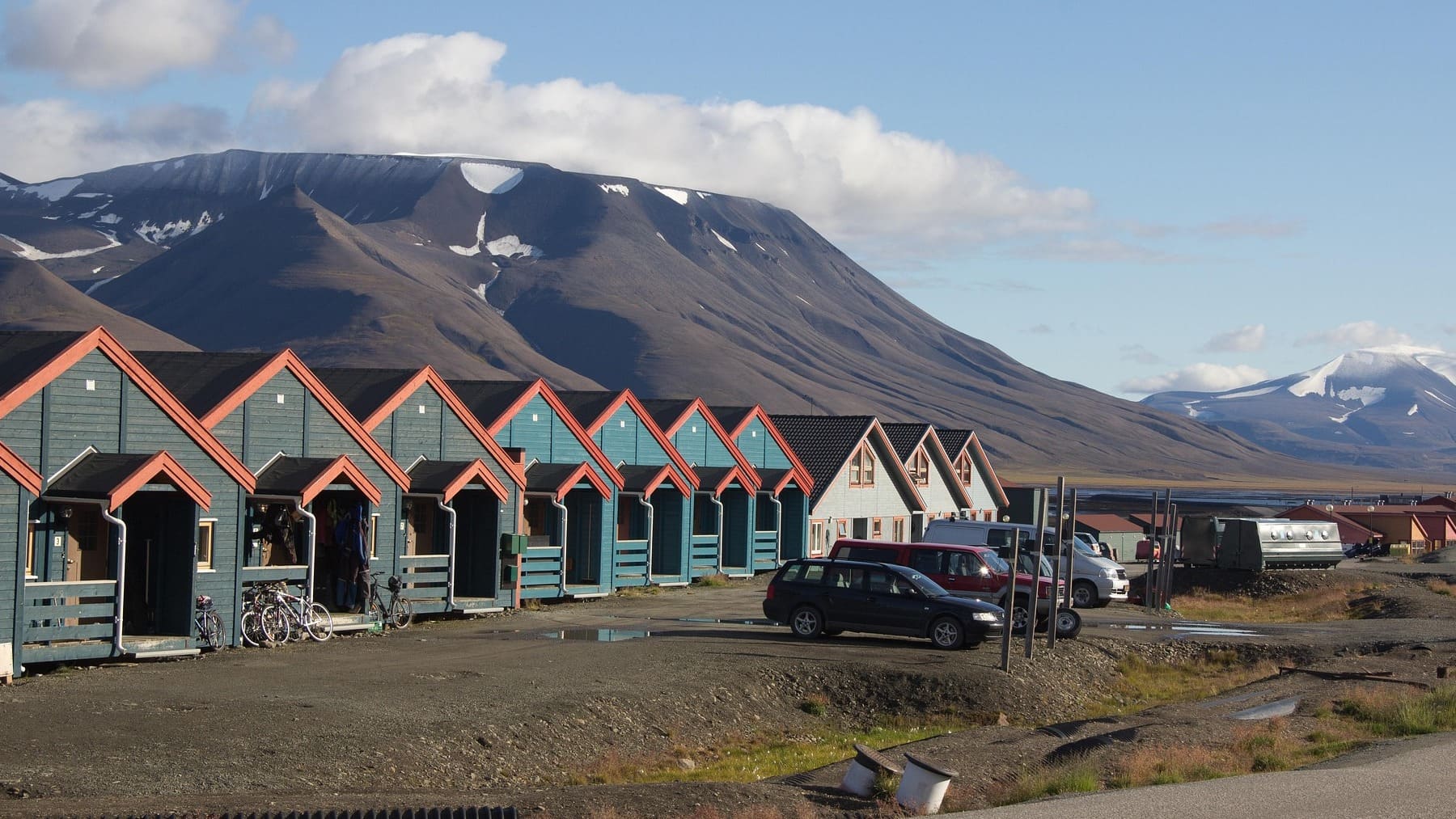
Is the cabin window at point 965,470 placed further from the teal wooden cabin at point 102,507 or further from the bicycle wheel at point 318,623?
the teal wooden cabin at point 102,507

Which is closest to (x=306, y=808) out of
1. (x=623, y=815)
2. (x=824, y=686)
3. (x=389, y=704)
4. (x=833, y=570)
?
(x=623, y=815)

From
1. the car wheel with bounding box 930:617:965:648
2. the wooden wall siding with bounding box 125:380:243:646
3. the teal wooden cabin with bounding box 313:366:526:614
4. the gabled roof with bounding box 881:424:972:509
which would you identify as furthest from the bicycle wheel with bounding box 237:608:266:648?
the gabled roof with bounding box 881:424:972:509

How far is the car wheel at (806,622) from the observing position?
108 feet

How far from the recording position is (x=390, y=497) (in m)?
33.9

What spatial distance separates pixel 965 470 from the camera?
77.8m

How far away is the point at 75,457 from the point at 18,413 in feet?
4.22

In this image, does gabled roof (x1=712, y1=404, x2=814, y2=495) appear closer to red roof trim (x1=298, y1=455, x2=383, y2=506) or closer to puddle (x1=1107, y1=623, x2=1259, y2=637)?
puddle (x1=1107, y1=623, x2=1259, y2=637)

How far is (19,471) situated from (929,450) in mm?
52059

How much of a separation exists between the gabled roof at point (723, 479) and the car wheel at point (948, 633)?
18.9 metres

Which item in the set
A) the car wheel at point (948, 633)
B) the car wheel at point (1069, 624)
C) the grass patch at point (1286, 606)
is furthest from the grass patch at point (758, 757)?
the grass patch at point (1286, 606)

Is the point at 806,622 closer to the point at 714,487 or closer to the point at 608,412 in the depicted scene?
the point at 608,412

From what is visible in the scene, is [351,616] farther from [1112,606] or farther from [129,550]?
[1112,606]

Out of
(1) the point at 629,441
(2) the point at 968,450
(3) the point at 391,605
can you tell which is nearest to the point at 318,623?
(3) the point at 391,605

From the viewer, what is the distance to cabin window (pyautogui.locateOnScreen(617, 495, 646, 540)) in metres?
46.9
